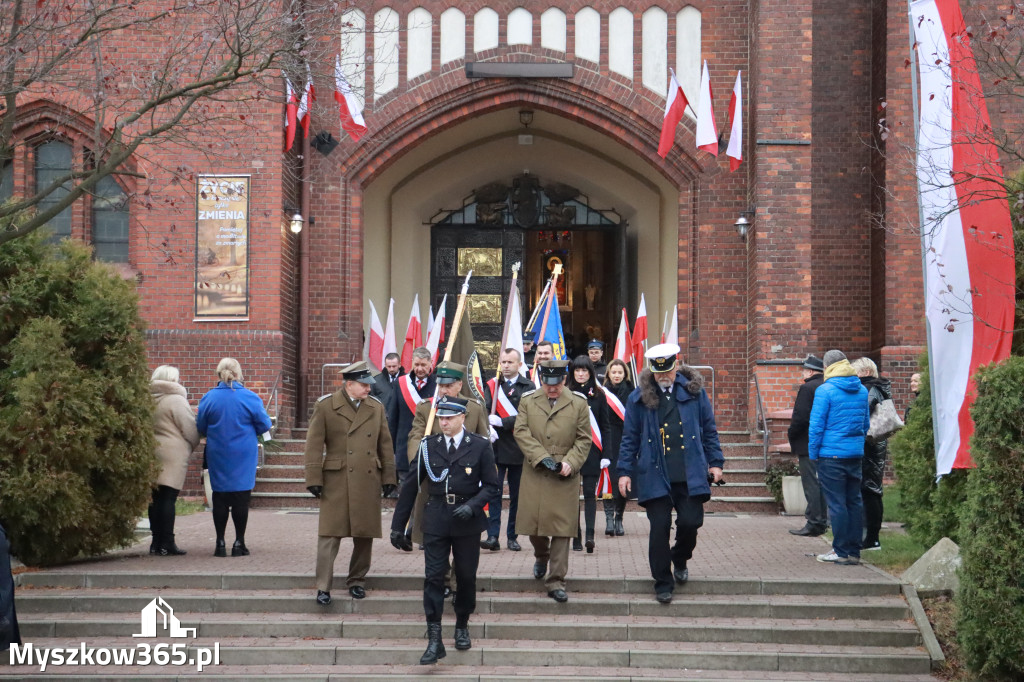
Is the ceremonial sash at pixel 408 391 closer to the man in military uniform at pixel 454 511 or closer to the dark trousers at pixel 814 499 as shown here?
the dark trousers at pixel 814 499

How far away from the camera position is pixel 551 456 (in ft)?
31.4

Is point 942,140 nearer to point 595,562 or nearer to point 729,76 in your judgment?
point 595,562

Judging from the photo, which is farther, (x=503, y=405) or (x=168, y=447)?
(x=503, y=405)

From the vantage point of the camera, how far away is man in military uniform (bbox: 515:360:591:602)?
9375mm

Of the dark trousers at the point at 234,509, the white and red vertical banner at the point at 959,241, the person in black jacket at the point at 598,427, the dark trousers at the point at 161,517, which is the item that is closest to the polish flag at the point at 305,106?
the person in black jacket at the point at 598,427

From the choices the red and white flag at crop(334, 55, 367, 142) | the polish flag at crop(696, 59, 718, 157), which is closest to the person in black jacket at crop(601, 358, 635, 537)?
the polish flag at crop(696, 59, 718, 157)

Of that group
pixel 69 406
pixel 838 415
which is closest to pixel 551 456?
pixel 838 415

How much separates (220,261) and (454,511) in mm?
10484

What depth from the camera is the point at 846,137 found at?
19.0m

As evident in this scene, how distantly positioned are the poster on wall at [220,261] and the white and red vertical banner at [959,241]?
10622 millimetres

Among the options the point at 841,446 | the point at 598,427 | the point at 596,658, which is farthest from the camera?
the point at 598,427

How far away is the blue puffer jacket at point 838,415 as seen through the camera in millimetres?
10461

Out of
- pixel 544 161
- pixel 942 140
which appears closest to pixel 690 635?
pixel 942 140

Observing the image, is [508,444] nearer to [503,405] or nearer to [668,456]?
[503,405]
